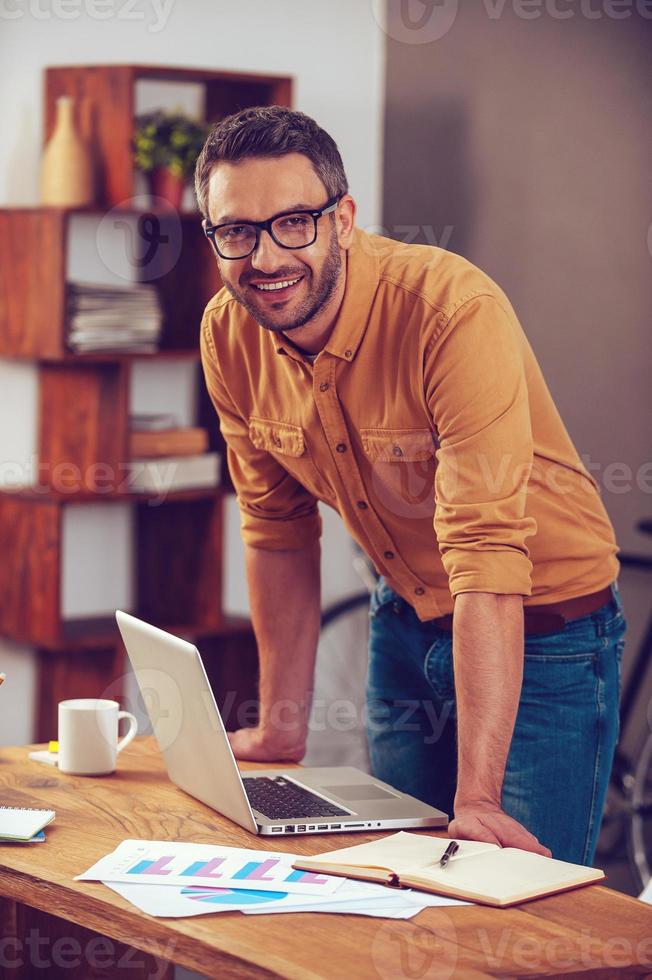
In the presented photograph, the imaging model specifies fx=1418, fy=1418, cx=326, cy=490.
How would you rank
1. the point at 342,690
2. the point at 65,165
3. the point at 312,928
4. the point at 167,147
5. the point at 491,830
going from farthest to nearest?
1. the point at 342,690
2. the point at 167,147
3. the point at 65,165
4. the point at 491,830
5. the point at 312,928

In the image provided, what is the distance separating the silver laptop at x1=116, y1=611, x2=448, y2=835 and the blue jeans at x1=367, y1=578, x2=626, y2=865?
0.72ft

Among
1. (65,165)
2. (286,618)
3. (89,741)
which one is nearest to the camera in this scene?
(89,741)

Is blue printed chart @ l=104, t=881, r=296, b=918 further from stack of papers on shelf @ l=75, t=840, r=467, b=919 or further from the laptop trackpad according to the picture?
the laptop trackpad

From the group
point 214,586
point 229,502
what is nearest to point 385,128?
point 229,502

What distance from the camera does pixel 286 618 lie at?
2.22 m

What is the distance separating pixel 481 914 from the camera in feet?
4.78

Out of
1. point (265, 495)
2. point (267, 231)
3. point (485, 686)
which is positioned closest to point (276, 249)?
point (267, 231)

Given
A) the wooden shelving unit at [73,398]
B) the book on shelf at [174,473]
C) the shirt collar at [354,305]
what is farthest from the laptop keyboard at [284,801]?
the book on shelf at [174,473]

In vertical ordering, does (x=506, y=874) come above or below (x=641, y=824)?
above

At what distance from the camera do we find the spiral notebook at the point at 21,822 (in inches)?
66.4

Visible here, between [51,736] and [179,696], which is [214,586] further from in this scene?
[179,696]

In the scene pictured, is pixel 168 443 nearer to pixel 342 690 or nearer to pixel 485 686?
pixel 342 690

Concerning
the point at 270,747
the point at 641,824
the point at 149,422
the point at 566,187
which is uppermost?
the point at 566,187

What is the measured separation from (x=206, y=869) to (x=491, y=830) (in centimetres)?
34
